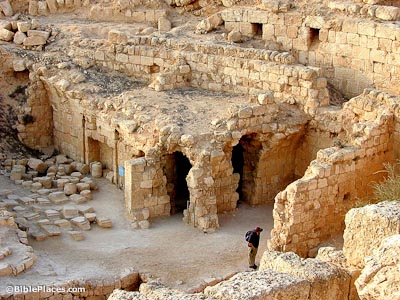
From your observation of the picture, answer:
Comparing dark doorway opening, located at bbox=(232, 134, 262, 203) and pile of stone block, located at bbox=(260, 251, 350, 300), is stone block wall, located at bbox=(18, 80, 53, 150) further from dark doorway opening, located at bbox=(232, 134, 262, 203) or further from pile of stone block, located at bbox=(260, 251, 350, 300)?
pile of stone block, located at bbox=(260, 251, 350, 300)

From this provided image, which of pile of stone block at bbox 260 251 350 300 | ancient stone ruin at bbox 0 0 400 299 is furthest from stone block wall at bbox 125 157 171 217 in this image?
pile of stone block at bbox 260 251 350 300

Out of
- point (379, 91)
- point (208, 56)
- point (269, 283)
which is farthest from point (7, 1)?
point (269, 283)

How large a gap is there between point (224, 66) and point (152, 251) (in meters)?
5.13

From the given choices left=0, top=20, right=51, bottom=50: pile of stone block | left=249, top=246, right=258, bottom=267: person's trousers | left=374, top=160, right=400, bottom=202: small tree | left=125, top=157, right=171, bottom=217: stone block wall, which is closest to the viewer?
left=374, top=160, right=400, bottom=202: small tree

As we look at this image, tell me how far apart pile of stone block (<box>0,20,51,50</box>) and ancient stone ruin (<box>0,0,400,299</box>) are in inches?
1.4

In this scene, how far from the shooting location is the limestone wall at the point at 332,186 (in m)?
15.4

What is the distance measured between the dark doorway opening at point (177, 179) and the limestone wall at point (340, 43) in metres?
3.66

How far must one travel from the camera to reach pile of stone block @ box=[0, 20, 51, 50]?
68.8 ft

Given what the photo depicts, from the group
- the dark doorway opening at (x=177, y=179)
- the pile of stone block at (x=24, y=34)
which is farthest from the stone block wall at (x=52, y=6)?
the dark doorway opening at (x=177, y=179)

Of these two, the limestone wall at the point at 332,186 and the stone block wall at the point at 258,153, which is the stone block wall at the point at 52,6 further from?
the limestone wall at the point at 332,186

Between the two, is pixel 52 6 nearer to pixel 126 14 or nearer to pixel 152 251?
pixel 126 14

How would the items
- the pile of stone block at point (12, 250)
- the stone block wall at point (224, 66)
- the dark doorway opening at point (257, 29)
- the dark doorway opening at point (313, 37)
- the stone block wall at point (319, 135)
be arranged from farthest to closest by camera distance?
the dark doorway opening at point (257, 29)
the dark doorway opening at point (313, 37)
the stone block wall at point (224, 66)
the stone block wall at point (319, 135)
the pile of stone block at point (12, 250)

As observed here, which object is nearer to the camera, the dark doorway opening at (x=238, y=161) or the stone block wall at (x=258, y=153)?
the stone block wall at (x=258, y=153)

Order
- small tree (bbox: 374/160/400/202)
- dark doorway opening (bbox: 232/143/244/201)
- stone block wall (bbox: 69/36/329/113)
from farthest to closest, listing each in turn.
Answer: dark doorway opening (bbox: 232/143/244/201), stone block wall (bbox: 69/36/329/113), small tree (bbox: 374/160/400/202)
